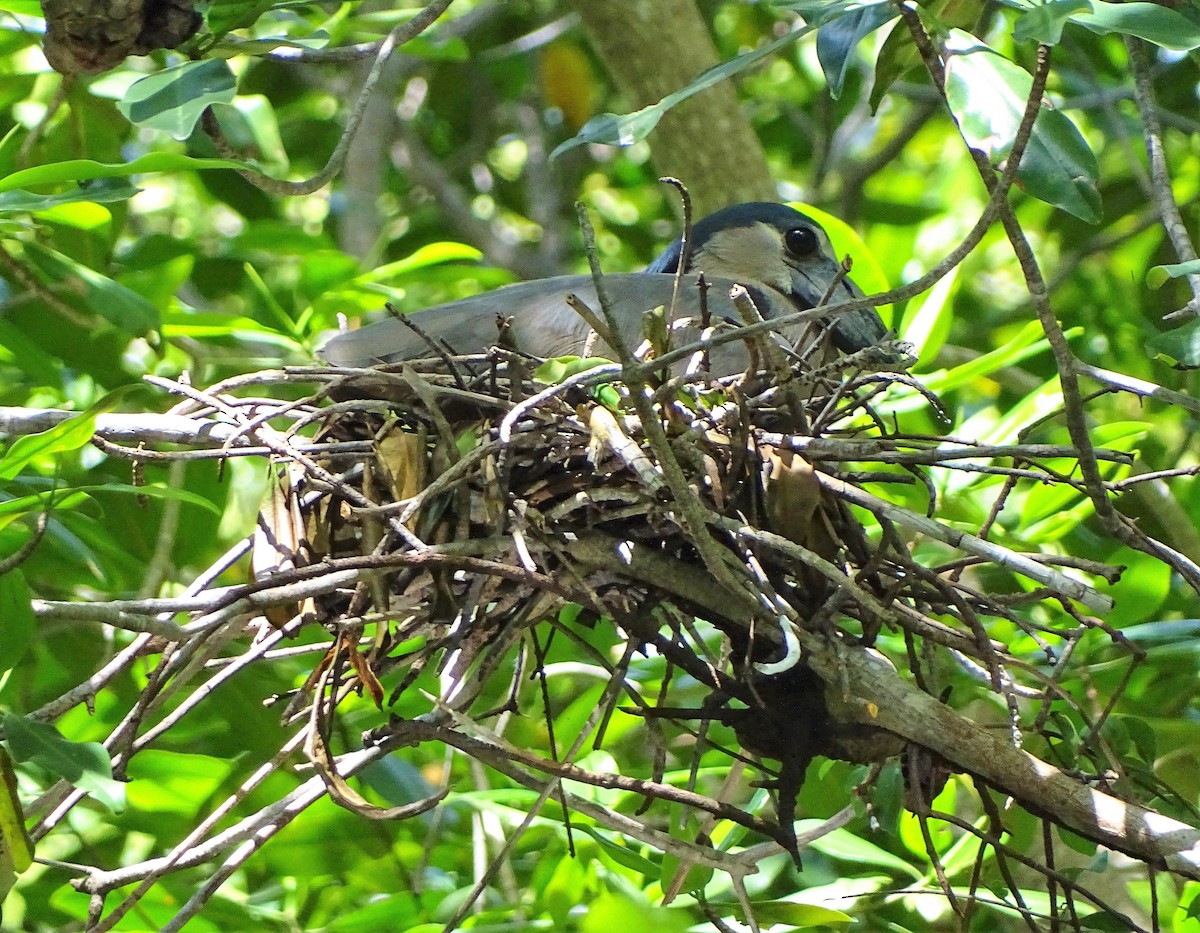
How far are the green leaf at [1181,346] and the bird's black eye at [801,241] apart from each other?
123cm

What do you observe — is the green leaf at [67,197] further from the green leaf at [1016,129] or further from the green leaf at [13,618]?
the green leaf at [1016,129]

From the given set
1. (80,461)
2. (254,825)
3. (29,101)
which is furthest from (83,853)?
(29,101)

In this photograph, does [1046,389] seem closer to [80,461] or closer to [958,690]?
[958,690]

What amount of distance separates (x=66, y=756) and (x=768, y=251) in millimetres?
1658

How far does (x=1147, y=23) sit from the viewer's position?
121 cm

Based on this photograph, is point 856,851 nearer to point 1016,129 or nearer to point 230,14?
point 1016,129

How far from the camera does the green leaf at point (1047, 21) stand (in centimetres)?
108

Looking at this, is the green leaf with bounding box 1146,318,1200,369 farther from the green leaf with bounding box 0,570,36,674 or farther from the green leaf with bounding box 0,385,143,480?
the green leaf with bounding box 0,570,36,674

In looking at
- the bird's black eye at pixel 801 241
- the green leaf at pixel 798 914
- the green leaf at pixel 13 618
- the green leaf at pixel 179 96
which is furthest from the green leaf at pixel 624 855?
the bird's black eye at pixel 801 241

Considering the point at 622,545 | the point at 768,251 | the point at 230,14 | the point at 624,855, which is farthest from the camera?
the point at 768,251

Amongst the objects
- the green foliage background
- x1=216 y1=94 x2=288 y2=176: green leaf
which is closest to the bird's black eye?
the green foliage background

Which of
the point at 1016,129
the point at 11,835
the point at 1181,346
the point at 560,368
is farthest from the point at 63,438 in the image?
the point at 1181,346

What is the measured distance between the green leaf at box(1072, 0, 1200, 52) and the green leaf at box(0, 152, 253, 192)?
0.88 meters

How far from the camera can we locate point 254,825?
132 cm
